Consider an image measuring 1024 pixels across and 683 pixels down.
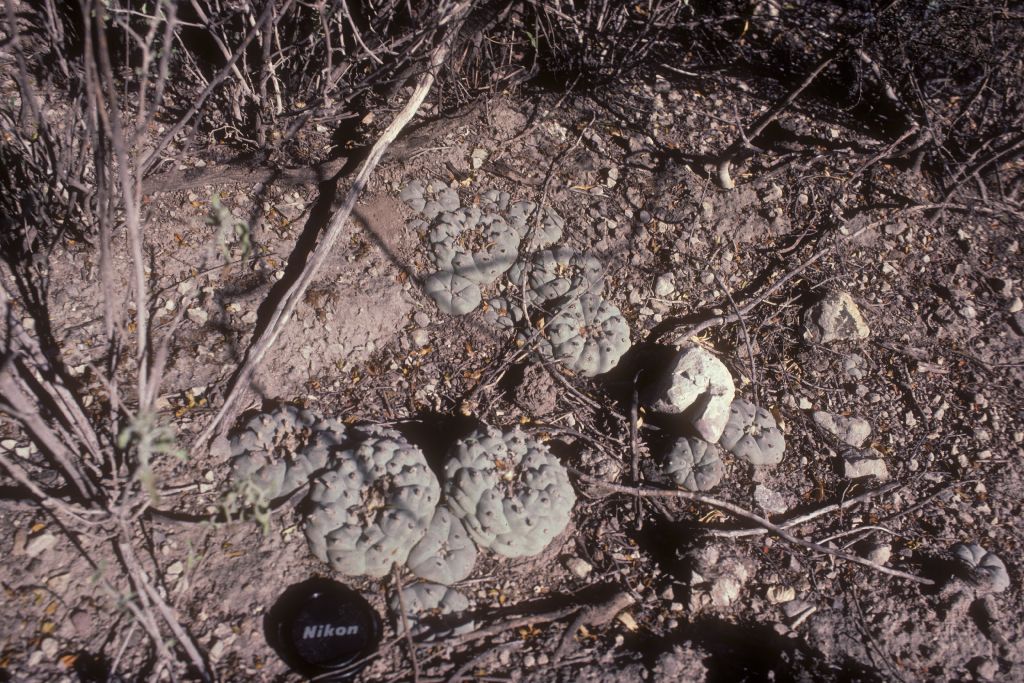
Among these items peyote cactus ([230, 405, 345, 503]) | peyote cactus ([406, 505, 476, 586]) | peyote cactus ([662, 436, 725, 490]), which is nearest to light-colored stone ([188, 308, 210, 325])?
peyote cactus ([230, 405, 345, 503])

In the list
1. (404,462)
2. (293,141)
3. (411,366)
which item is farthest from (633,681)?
(293,141)

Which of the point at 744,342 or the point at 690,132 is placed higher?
the point at 690,132

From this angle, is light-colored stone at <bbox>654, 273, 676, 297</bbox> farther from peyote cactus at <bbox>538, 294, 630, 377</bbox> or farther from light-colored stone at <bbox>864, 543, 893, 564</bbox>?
light-colored stone at <bbox>864, 543, 893, 564</bbox>

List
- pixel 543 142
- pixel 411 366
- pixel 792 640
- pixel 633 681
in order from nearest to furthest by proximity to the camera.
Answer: pixel 633 681 → pixel 792 640 → pixel 411 366 → pixel 543 142

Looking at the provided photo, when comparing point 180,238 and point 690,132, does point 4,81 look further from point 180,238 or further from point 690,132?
point 690,132

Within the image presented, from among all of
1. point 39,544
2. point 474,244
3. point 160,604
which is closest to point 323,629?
point 160,604
